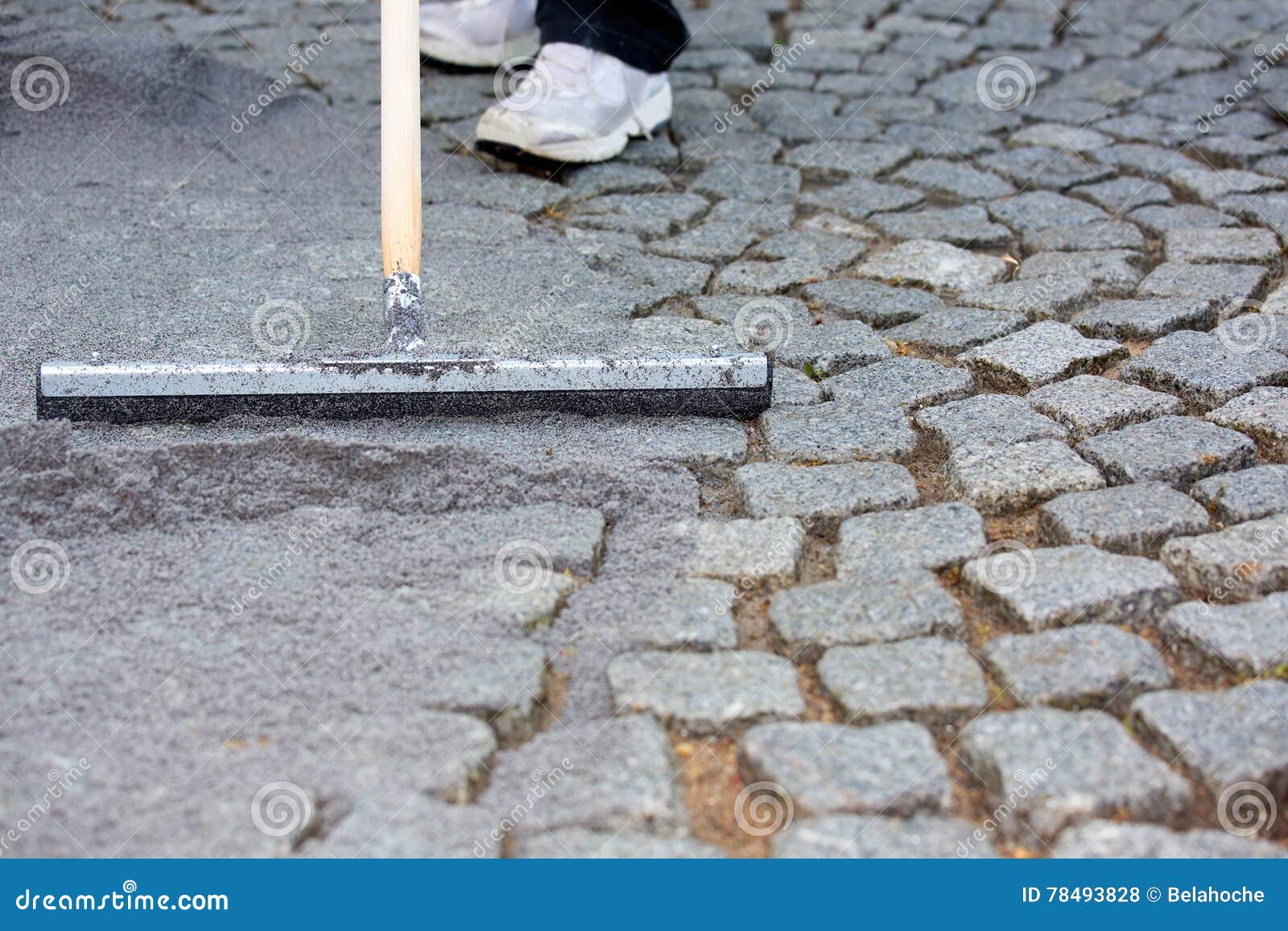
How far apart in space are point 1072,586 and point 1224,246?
1.81 metres

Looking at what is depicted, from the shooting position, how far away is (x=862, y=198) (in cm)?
384

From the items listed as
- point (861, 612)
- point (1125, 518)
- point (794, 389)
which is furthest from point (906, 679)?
point (794, 389)

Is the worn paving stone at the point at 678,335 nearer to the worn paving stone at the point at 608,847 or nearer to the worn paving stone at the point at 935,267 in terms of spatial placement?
the worn paving stone at the point at 935,267

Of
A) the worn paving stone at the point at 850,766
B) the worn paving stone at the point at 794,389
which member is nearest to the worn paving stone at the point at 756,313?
the worn paving stone at the point at 794,389

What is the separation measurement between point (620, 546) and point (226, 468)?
2.38ft

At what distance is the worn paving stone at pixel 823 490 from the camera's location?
228cm

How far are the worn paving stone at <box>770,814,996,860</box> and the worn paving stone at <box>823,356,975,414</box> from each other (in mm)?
1215

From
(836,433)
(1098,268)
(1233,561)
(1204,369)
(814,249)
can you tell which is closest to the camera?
(1233,561)

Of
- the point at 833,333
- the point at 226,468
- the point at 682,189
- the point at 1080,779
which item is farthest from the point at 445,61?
the point at 1080,779

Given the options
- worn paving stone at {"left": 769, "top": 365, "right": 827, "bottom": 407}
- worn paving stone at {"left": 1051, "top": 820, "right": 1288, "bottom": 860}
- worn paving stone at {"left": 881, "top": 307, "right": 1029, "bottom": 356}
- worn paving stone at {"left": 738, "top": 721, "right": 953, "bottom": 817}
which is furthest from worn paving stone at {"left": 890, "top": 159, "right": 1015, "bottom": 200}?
worn paving stone at {"left": 1051, "top": 820, "right": 1288, "bottom": 860}

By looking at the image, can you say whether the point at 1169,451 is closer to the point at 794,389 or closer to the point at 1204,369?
the point at 1204,369

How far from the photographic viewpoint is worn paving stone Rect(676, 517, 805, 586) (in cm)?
209

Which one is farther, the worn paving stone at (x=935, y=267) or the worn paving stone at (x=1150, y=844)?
the worn paving stone at (x=935, y=267)

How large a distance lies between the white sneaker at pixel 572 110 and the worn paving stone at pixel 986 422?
5.73 ft
